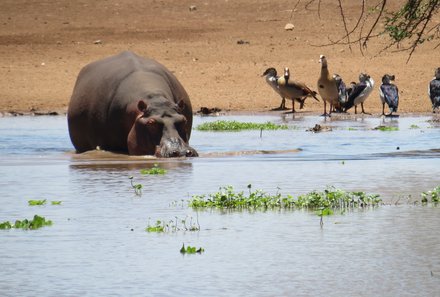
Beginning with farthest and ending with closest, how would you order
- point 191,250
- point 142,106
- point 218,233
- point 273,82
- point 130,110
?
1. point 273,82
2. point 130,110
3. point 142,106
4. point 218,233
5. point 191,250

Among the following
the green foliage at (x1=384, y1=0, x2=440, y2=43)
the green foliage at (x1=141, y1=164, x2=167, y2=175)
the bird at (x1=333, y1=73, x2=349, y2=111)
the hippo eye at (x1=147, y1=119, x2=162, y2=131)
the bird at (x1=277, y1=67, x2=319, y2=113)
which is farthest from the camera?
the bird at (x1=277, y1=67, x2=319, y2=113)

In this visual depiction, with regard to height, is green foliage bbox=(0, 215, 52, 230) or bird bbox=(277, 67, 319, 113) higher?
bird bbox=(277, 67, 319, 113)

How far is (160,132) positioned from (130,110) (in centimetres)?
72

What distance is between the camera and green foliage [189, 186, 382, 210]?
9883 millimetres

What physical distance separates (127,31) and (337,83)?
43.9ft

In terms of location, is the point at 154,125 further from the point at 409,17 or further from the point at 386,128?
the point at 386,128

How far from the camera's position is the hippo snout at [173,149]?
46.7 feet

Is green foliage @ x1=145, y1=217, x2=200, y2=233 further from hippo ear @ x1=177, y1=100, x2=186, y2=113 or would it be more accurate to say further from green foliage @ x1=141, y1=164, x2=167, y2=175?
hippo ear @ x1=177, y1=100, x2=186, y2=113

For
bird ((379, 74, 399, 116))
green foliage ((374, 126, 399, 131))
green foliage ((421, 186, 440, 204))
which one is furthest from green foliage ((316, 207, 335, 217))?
bird ((379, 74, 399, 116))

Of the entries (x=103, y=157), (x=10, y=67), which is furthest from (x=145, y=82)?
(x=10, y=67)

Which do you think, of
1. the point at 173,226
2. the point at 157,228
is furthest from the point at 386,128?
the point at 157,228

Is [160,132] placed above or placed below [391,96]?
below

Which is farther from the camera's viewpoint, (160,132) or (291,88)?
(291,88)

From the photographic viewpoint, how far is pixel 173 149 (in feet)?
46.7
